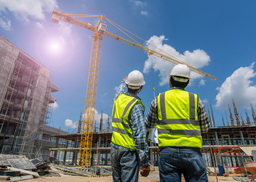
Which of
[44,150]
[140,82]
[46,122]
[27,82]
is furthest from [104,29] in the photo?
[140,82]

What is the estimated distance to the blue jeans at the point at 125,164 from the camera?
194 cm

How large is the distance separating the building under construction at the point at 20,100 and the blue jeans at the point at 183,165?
28487 mm

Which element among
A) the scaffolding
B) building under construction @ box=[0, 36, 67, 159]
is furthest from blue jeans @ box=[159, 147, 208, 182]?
the scaffolding

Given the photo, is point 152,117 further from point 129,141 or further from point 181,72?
point 181,72

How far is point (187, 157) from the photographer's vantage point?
1.57 m

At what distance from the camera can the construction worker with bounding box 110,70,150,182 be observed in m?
1.96

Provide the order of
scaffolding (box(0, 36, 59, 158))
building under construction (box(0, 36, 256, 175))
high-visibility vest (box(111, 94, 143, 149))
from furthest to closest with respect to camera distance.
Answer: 1. scaffolding (box(0, 36, 59, 158))
2. building under construction (box(0, 36, 256, 175))
3. high-visibility vest (box(111, 94, 143, 149))

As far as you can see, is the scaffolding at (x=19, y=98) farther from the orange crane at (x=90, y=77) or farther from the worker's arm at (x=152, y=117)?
the worker's arm at (x=152, y=117)

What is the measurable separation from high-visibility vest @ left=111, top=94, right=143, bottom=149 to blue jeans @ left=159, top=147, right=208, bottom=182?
527mm

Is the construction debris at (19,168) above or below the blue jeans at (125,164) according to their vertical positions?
below

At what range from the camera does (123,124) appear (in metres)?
2.20

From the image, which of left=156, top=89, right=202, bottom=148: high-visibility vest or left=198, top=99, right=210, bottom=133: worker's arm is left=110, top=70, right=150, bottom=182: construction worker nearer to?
left=156, top=89, right=202, bottom=148: high-visibility vest

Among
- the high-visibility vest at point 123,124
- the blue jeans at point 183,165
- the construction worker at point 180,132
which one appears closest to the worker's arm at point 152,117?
the construction worker at point 180,132

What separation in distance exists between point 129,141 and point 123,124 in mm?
236
